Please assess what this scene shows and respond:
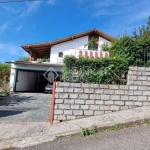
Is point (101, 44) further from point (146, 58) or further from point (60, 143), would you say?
point (60, 143)

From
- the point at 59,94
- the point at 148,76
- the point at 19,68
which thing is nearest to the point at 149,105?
the point at 148,76

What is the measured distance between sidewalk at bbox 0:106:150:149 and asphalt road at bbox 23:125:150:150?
35 centimetres

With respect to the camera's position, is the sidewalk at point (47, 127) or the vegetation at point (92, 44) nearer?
the sidewalk at point (47, 127)

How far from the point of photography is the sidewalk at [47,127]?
489 centimetres

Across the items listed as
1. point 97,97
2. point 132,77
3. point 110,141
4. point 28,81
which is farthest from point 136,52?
point 28,81

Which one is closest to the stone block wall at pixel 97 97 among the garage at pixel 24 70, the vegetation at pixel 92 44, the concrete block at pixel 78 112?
the concrete block at pixel 78 112

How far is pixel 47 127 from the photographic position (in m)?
6.03

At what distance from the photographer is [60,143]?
462 centimetres

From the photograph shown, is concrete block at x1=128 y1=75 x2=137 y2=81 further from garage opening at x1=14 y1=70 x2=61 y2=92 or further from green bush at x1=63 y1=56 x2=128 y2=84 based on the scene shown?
garage opening at x1=14 y1=70 x2=61 y2=92

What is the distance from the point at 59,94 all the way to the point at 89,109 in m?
1.25

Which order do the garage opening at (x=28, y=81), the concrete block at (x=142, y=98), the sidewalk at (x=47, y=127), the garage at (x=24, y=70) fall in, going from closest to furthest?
1. the sidewalk at (x=47, y=127)
2. the concrete block at (x=142, y=98)
3. the garage at (x=24, y=70)
4. the garage opening at (x=28, y=81)

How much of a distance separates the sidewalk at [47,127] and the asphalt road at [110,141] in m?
0.35

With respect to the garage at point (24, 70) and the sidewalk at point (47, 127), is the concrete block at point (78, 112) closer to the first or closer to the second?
the sidewalk at point (47, 127)

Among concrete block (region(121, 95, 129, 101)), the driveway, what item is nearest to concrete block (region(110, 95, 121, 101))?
concrete block (region(121, 95, 129, 101))
